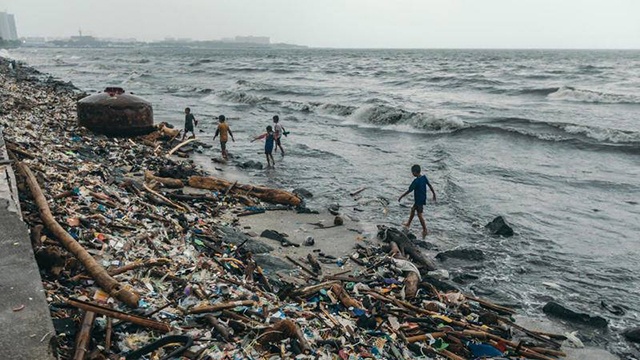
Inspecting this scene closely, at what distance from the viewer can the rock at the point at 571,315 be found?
7.50 m

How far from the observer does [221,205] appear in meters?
11.2

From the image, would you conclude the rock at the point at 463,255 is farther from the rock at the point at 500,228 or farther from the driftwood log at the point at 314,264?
the driftwood log at the point at 314,264

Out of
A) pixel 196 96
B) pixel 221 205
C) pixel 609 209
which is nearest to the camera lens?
pixel 221 205

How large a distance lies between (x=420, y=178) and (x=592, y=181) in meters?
9.34

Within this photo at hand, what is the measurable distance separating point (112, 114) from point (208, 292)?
42.0 feet

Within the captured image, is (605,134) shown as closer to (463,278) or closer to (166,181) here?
(463,278)

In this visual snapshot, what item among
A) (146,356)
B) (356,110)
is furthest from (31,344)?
(356,110)

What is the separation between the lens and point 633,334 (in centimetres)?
712

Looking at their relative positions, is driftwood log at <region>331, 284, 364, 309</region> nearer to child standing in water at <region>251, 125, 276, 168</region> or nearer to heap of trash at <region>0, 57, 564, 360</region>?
heap of trash at <region>0, 57, 564, 360</region>

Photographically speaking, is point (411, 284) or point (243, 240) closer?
point (411, 284)

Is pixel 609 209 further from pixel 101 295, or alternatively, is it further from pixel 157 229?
pixel 101 295

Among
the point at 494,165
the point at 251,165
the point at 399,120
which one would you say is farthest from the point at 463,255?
the point at 399,120

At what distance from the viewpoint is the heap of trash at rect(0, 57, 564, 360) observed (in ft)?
15.8

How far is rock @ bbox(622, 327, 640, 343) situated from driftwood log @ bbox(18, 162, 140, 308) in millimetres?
7337
